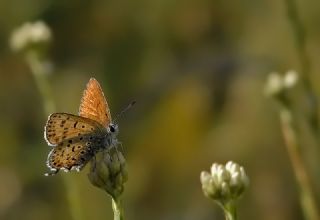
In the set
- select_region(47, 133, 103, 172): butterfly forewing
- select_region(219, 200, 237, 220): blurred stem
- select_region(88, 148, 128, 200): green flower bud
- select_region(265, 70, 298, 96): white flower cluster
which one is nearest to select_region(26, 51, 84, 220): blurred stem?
select_region(47, 133, 103, 172): butterfly forewing

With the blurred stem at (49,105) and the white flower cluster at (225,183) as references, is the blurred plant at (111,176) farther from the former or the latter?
the blurred stem at (49,105)

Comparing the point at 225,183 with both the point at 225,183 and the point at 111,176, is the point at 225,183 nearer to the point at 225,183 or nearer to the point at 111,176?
the point at 225,183

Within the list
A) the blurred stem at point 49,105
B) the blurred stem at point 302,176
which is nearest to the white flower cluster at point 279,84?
the blurred stem at point 302,176

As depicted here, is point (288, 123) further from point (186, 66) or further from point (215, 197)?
point (186, 66)

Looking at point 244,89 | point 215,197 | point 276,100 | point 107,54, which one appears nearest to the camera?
point 215,197

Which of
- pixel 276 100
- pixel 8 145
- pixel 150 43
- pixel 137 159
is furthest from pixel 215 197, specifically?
pixel 150 43

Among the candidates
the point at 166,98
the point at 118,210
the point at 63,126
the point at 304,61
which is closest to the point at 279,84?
the point at 304,61
